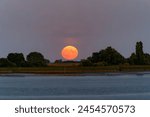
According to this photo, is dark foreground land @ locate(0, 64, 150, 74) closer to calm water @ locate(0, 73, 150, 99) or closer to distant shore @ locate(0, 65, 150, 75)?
distant shore @ locate(0, 65, 150, 75)

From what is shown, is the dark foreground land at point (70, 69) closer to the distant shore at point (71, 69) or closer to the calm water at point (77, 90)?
the distant shore at point (71, 69)

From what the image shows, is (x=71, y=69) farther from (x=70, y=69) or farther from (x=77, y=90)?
(x=77, y=90)

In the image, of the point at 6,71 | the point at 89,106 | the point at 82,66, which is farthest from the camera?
the point at 6,71

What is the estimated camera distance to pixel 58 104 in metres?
24.2

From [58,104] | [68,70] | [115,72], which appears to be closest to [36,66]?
[68,70]

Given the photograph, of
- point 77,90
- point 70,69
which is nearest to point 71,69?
point 70,69

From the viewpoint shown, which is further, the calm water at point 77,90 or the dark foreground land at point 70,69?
the dark foreground land at point 70,69

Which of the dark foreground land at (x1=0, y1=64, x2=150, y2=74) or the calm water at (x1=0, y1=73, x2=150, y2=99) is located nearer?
the calm water at (x1=0, y1=73, x2=150, y2=99)

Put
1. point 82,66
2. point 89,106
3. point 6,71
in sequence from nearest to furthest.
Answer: point 89,106
point 82,66
point 6,71

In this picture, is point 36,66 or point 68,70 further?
point 68,70

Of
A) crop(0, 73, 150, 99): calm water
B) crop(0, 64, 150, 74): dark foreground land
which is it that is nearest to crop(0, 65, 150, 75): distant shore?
crop(0, 64, 150, 74): dark foreground land

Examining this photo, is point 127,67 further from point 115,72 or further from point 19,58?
point 19,58

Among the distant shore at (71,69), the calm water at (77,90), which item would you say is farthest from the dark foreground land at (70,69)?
the calm water at (77,90)

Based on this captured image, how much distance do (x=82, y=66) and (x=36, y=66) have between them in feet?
33.7
